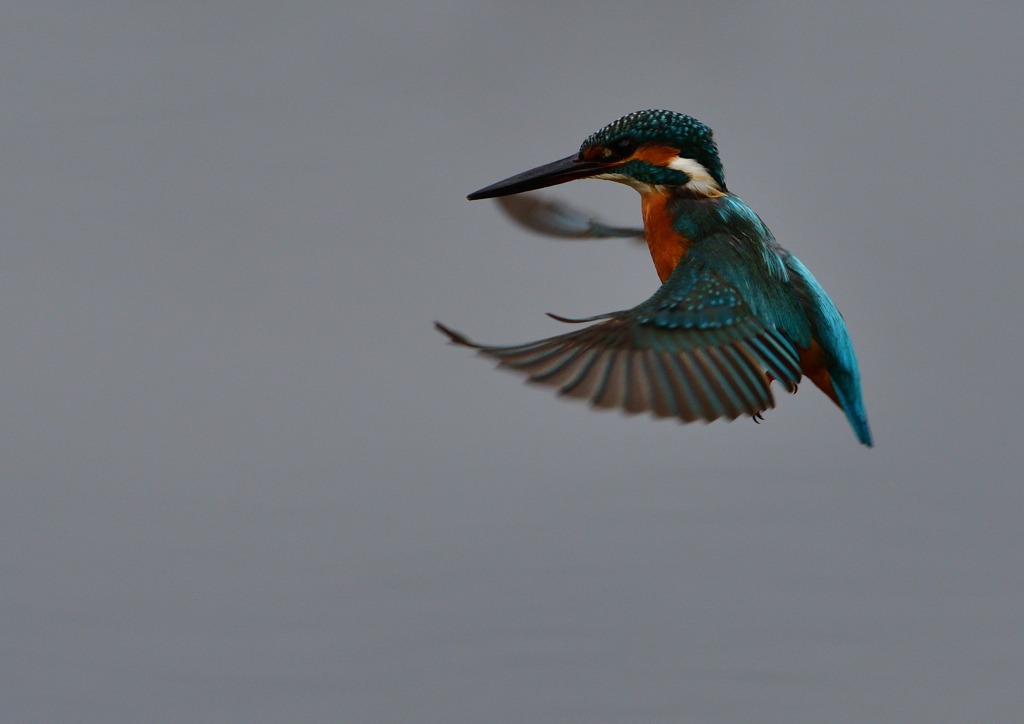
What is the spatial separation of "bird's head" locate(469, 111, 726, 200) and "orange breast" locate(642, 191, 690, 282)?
2 cm

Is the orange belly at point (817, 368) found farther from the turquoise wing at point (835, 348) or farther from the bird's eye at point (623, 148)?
the bird's eye at point (623, 148)

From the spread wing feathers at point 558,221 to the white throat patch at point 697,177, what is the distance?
213mm

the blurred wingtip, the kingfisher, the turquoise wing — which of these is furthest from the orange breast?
the blurred wingtip

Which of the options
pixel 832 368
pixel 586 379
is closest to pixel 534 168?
pixel 586 379

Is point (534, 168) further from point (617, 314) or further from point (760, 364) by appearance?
point (760, 364)

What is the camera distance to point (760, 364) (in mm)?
1072

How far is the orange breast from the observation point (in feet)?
3.84

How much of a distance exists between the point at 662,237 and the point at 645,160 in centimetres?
10

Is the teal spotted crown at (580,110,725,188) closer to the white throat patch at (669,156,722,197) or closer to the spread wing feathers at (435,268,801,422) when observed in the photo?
the white throat patch at (669,156,722,197)

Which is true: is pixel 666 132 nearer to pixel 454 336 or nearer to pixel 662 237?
pixel 662 237

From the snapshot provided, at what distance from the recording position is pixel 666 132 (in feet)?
3.71

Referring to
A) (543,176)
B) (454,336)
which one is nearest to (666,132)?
(543,176)

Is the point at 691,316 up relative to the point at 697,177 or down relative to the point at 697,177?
down

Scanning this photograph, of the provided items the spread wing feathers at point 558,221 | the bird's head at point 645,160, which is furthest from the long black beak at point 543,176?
the spread wing feathers at point 558,221
